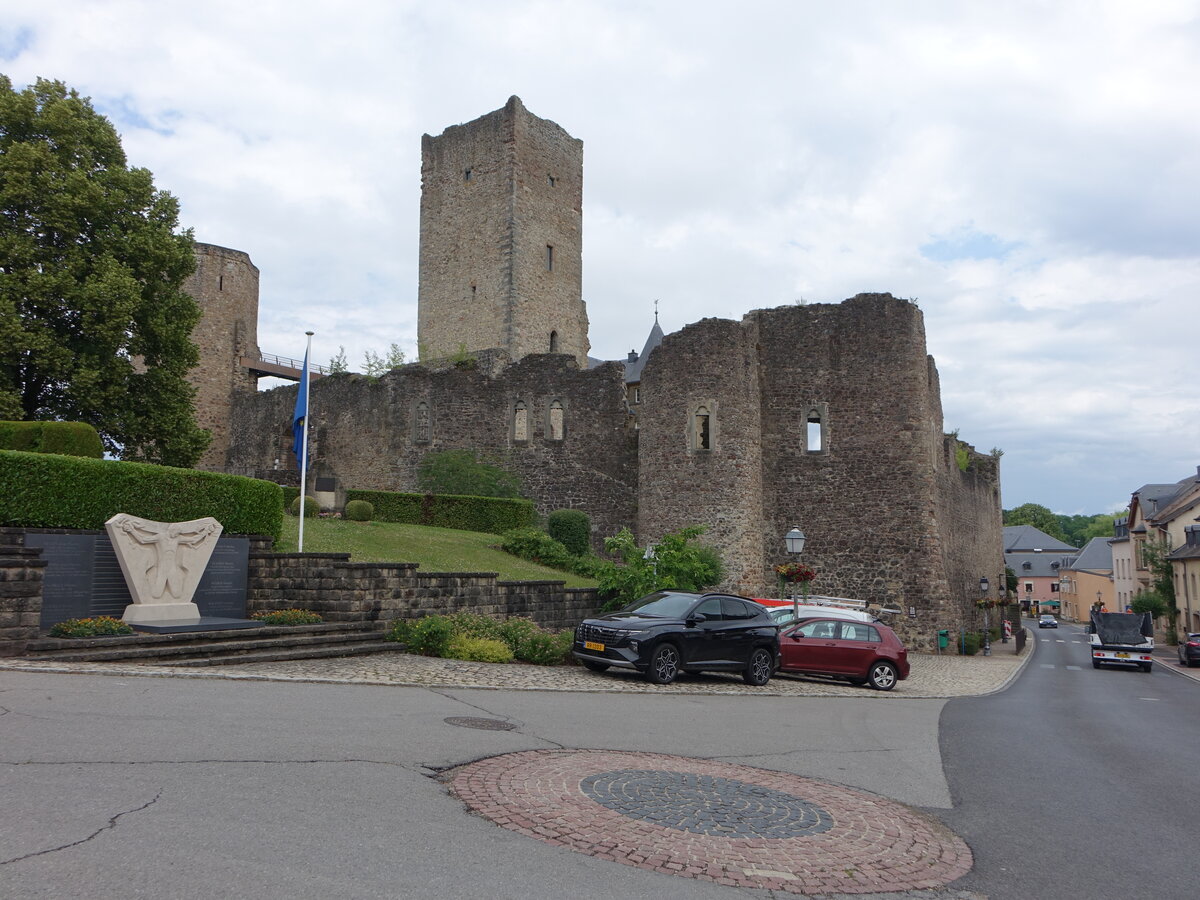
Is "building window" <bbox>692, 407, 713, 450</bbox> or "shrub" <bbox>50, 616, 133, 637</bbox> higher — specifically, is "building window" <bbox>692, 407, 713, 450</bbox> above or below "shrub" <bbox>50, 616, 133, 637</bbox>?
above

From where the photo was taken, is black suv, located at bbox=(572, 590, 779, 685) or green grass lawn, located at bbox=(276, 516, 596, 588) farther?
green grass lawn, located at bbox=(276, 516, 596, 588)

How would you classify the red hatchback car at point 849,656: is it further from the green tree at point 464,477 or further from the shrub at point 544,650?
the green tree at point 464,477

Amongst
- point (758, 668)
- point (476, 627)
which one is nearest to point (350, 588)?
point (476, 627)

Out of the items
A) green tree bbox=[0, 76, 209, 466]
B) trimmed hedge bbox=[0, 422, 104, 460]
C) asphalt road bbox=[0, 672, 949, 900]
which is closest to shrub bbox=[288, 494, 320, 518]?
green tree bbox=[0, 76, 209, 466]

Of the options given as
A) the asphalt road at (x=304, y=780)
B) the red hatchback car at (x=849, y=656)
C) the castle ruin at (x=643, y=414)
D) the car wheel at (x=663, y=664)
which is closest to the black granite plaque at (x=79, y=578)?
the asphalt road at (x=304, y=780)

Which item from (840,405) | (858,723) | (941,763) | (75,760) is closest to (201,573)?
(75,760)

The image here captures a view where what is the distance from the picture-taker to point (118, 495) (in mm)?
14664

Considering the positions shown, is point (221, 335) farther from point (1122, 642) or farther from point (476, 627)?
point (1122, 642)

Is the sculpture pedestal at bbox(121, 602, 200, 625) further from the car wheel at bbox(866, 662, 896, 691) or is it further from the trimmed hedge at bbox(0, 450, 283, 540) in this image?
the car wheel at bbox(866, 662, 896, 691)

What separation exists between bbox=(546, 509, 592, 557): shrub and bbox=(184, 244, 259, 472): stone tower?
2053 cm

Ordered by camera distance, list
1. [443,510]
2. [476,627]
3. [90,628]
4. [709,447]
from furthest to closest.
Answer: [443,510] → [709,447] → [476,627] → [90,628]

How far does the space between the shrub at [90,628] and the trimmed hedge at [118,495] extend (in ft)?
6.04

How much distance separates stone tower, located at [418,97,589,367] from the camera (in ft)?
138

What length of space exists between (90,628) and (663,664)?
8343 millimetres
